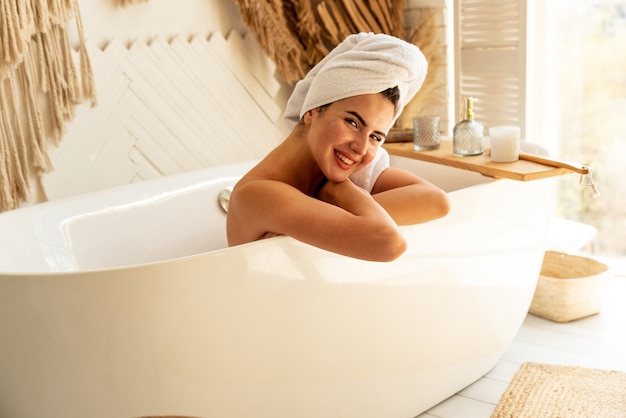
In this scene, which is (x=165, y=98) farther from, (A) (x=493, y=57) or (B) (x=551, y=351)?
(B) (x=551, y=351)

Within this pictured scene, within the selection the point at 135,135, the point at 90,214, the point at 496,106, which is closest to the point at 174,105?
the point at 135,135

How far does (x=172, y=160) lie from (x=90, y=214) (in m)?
0.79

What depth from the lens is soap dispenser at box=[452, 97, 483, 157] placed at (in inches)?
96.6

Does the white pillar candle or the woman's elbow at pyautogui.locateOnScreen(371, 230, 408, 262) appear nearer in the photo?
the woman's elbow at pyautogui.locateOnScreen(371, 230, 408, 262)

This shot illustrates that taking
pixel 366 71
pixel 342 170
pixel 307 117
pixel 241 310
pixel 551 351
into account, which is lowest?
pixel 551 351

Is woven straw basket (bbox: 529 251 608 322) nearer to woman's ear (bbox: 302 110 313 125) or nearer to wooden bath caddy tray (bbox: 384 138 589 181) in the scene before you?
wooden bath caddy tray (bbox: 384 138 589 181)

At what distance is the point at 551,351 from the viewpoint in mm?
2512

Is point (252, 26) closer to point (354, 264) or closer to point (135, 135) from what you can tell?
point (135, 135)

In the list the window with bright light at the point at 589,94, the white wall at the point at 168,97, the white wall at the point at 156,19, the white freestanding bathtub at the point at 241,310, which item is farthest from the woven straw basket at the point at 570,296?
the white wall at the point at 156,19

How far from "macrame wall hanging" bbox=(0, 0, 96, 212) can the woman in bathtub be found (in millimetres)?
1032

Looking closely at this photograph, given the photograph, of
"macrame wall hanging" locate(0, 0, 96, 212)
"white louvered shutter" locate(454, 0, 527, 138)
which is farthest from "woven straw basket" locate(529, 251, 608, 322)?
"macrame wall hanging" locate(0, 0, 96, 212)

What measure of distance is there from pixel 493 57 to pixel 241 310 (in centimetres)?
205

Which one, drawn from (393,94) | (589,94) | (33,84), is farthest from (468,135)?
(33,84)

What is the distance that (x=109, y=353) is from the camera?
158 centimetres
